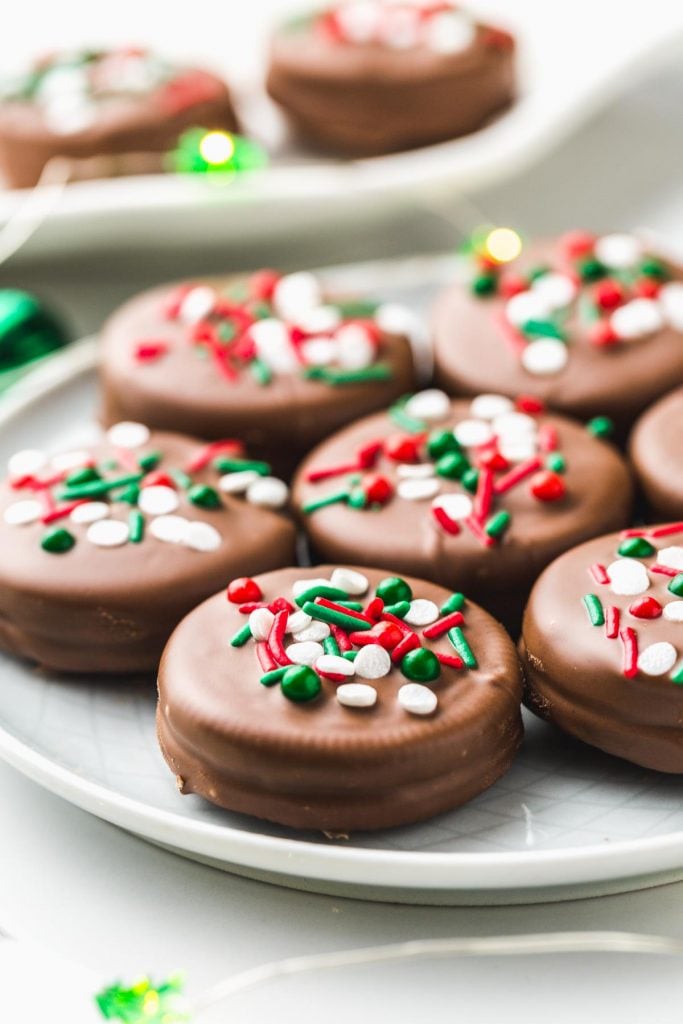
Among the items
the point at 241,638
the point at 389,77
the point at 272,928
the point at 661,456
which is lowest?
the point at 272,928

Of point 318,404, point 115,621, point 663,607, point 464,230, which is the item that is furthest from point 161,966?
point 464,230

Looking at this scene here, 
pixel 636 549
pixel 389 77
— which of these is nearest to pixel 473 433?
pixel 636 549

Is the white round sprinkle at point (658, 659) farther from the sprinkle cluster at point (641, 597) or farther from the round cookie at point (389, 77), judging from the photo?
the round cookie at point (389, 77)

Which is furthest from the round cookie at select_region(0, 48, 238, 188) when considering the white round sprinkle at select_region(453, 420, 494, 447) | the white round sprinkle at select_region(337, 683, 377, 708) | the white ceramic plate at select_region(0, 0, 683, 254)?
the white round sprinkle at select_region(337, 683, 377, 708)

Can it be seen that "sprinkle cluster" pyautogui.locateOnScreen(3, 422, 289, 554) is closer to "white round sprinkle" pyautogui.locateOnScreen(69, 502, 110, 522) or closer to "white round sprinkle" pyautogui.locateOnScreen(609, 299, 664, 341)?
"white round sprinkle" pyautogui.locateOnScreen(69, 502, 110, 522)

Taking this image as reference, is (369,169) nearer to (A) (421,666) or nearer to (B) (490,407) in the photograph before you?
(B) (490,407)

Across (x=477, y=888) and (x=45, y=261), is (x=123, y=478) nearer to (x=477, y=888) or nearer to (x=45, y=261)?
(x=477, y=888)
